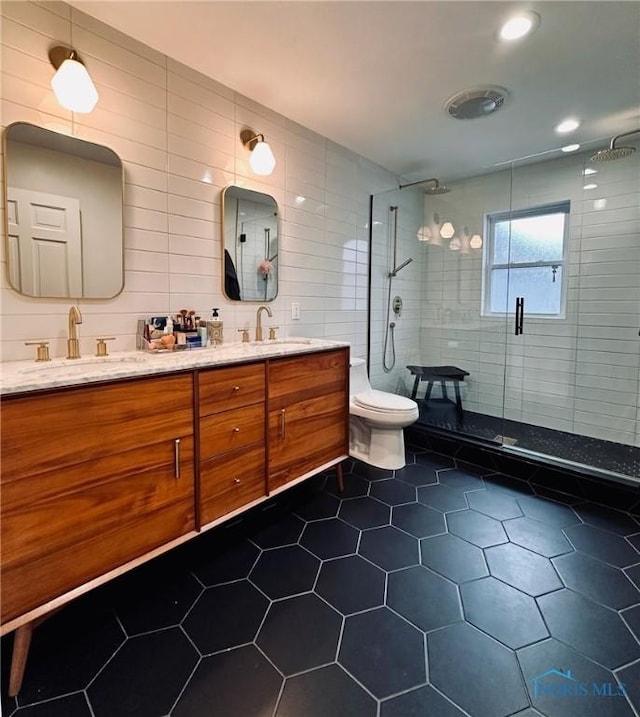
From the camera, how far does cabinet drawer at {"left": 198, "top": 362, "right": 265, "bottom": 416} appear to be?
55.7 inches

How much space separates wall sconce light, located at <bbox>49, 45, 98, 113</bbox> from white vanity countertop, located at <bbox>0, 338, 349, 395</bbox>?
95 cm

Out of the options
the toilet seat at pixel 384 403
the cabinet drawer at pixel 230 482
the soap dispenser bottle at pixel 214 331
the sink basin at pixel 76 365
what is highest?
the soap dispenser bottle at pixel 214 331

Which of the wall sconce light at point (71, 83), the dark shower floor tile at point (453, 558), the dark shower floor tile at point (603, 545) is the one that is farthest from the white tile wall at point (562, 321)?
the wall sconce light at point (71, 83)

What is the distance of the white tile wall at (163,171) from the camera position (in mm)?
1354

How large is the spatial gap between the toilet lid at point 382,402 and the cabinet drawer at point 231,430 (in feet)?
2.98

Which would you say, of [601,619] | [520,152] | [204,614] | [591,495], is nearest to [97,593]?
[204,614]

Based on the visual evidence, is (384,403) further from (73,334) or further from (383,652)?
(73,334)

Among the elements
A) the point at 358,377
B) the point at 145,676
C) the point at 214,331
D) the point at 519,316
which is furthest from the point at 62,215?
the point at 519,316

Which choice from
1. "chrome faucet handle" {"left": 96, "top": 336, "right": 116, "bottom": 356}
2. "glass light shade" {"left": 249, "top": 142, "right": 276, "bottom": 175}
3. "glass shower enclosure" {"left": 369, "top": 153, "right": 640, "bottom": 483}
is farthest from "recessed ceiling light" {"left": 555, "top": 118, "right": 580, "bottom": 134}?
"chrome faucet handle" {"left": 96, "top": 336, "right": 116, "bottom": 356}

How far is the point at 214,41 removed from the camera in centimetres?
162

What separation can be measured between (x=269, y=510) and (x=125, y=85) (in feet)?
7.01

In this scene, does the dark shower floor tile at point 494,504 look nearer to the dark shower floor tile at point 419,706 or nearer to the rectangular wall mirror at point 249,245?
the dark shower floor tile at point 419,706

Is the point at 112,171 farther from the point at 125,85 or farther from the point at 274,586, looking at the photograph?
the point at 274,586

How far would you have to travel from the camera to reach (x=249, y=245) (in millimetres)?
2104
